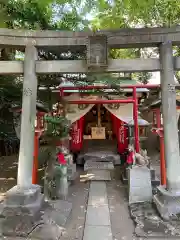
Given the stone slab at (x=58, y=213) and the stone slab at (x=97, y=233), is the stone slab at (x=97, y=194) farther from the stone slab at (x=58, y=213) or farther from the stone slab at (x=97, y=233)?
the stone slab at (x=97, y=233)

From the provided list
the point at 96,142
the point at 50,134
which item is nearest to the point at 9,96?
the point at 50,134

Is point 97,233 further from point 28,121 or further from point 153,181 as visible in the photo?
point 153,181

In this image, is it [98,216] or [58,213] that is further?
[98,216]

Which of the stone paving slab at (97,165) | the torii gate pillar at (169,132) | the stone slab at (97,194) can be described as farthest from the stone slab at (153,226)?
the stone paving slab at (97,165)

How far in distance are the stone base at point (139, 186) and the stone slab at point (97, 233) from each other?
177 cm

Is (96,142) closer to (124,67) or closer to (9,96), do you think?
(9,96)

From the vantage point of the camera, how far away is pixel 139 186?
614cm

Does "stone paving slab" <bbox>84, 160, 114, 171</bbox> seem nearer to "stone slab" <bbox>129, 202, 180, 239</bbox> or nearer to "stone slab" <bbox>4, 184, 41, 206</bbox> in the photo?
"stone slab" <bbox>129, 202, 180, 239</bbox>

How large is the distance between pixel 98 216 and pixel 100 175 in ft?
11.7

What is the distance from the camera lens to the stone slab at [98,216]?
4743 mm

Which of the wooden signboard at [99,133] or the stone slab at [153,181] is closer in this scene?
the stone slab at [153,181]

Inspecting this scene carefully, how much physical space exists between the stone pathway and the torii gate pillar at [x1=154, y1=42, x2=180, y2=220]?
121cm

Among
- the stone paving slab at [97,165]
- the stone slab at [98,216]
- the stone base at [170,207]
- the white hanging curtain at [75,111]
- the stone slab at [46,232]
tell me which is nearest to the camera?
the stone slab at [46,232]

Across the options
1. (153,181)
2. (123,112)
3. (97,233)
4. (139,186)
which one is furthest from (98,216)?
(123,112)
